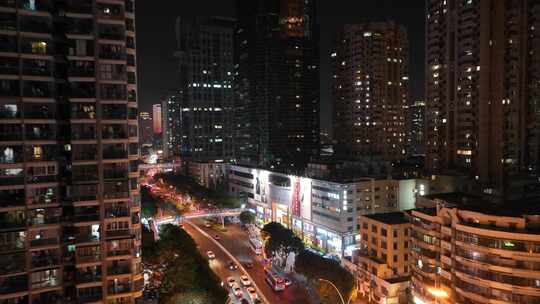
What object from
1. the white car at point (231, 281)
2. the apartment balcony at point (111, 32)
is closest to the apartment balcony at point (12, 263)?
the apartment balcony at point (111, 32)

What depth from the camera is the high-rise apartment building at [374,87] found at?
128m

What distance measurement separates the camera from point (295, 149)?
151 meters

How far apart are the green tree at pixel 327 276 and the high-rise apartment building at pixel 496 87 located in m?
38.2

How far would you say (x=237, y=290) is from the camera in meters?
54.0

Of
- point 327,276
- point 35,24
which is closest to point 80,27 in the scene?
point 35,24

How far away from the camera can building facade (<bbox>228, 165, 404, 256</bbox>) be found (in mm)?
70875

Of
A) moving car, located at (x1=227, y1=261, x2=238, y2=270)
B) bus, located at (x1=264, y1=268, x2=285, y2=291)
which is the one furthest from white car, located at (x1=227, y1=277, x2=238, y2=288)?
moving car, located at (x1=227, y1=261, x2=238, y2=270)

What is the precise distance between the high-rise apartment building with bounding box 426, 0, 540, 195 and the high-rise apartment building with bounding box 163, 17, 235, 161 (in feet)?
279

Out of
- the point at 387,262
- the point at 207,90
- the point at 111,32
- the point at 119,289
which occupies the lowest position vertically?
the point at 387,262

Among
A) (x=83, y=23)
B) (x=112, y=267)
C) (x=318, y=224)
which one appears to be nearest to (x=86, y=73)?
(x=83, y=23)

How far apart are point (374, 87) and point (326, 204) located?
66587 mm

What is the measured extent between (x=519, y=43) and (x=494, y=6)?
8627mm

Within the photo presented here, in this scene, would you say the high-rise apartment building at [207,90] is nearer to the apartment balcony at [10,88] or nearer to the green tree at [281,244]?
the green tree at [281,244]

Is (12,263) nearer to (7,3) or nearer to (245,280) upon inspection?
(7,3)
